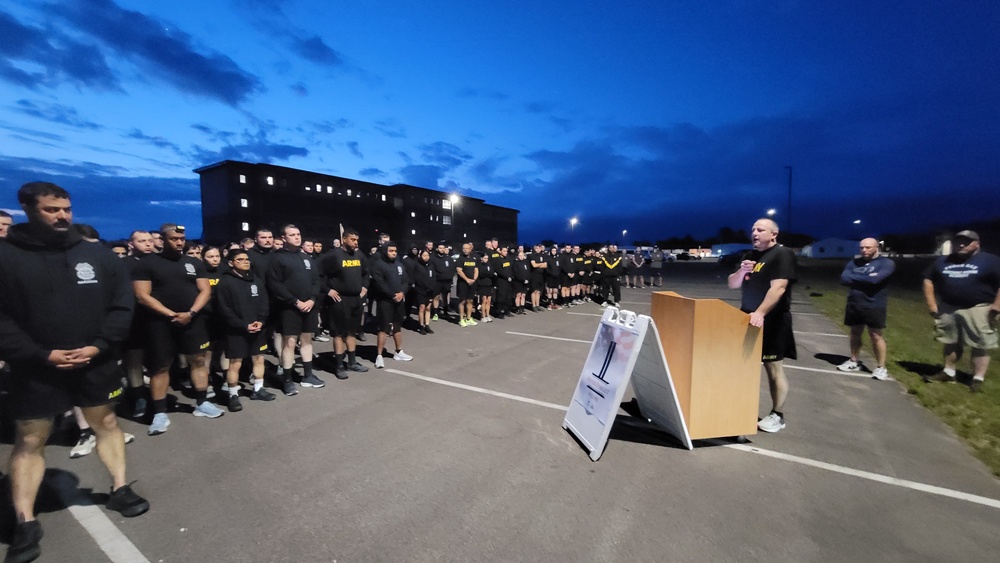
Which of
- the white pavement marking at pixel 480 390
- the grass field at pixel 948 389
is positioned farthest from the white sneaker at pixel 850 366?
the white pavement marking at pixel 480 390

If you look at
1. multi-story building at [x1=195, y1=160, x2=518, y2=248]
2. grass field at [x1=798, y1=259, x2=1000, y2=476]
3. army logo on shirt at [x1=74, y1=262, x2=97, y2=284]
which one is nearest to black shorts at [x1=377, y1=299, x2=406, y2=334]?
army logo on shirt at [x1=74, y1=262, x2=97, y2=284]

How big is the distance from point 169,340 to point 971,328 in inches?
397

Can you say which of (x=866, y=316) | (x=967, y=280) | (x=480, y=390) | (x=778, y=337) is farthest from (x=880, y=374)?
(x=480, y=390)

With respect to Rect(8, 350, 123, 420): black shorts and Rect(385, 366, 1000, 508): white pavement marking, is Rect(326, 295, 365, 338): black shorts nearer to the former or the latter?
Rect(8, 350, 123, 420): black shorts

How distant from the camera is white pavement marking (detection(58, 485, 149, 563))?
8.25 ft

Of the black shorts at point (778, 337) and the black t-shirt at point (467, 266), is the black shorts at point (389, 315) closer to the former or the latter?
the black t-shirt at point (467, 266)

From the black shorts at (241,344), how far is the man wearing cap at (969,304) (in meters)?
9.04

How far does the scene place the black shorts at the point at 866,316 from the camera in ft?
19.6

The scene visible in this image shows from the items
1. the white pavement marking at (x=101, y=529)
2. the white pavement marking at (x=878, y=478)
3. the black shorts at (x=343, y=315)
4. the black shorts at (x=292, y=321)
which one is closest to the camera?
the white pavement marking at (x=101, y=529)

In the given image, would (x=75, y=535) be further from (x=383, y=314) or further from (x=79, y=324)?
(x=383, y=314)

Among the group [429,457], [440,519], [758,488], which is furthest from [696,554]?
[429,457]

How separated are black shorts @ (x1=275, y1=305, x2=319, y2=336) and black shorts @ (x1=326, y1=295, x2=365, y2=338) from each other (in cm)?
50

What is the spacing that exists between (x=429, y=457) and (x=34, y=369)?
9.32 feet

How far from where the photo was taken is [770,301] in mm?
3834
